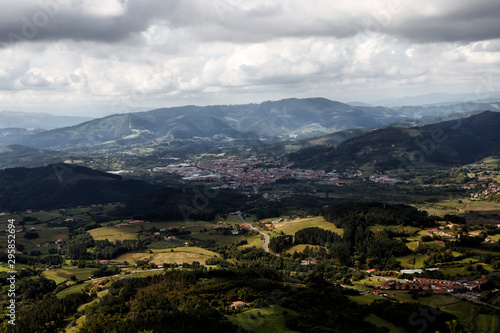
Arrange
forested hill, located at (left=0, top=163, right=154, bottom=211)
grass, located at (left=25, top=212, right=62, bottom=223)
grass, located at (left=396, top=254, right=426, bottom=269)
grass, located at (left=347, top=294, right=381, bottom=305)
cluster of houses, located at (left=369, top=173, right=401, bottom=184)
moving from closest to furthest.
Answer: grass, located at (left=347, top=294, right=381, bottom=305), grass, located at (left=396, top=254, right=426, bottom=269), grass, located at (left=25, top=212, right=62, bottom=223), forested hill, located at (left=0, top=163, right=154, bottom=211), cluster of houses, located at (left=369, top=173, right=401, bottom=184)

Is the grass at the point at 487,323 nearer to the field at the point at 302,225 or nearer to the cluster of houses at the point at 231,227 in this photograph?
the field at the point at 302,225

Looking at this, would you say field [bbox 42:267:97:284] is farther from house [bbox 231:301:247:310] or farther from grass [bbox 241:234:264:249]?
house [bbox 231:301:247:310]

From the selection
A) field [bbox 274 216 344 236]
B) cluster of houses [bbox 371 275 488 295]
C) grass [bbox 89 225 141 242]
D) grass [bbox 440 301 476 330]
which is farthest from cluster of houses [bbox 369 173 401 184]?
grass [bbox 440 301 476 330]

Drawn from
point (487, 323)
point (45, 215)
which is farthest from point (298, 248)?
point (45, 215)

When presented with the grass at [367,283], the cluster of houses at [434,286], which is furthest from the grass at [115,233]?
the cluster of houses at [434,286]

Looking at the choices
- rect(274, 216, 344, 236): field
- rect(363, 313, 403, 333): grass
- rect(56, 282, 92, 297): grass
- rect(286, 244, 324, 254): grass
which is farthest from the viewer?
rect(274, 216, 344, 236): field

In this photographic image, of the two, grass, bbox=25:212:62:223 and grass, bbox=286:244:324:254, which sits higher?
grass, bbox=286:244:324:254

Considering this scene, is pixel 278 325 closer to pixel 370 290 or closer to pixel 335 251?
pixel 370 290

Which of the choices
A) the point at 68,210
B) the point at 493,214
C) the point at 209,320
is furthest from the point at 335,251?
the point at 68,210
